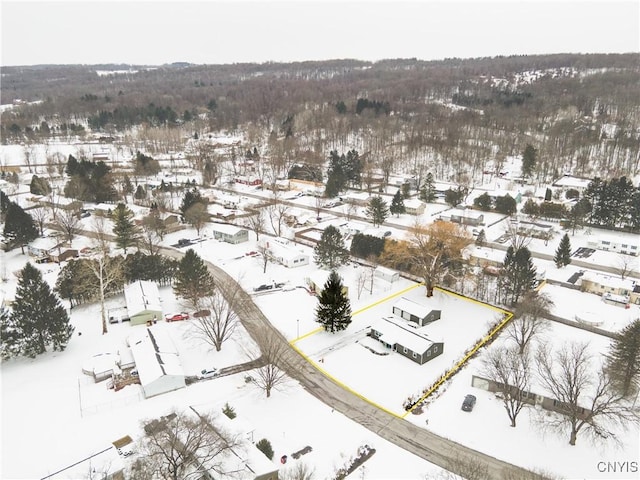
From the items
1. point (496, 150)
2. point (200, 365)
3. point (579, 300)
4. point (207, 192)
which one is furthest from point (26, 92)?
point (579, 300)

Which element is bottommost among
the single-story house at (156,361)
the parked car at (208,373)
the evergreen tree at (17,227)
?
the parked car at (208,373)

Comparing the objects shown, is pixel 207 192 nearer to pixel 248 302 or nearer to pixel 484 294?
pixel 248 302

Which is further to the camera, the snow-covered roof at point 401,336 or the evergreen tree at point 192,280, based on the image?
the evergreen tree at point 192,280

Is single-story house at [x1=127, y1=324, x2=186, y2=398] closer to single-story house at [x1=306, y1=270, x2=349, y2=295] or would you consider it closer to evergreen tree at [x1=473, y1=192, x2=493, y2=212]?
single-story house at [x1=306, y1=270, x2=349, y2=295]

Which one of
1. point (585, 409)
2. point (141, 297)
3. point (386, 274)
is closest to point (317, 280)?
point (386, 274)

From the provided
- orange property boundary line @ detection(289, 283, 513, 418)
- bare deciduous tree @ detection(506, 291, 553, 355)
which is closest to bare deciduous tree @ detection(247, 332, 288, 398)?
orange property boundary line @ detection(289, 283, 513, 418)

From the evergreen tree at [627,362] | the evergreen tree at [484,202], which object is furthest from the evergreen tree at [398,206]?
the evergreen tree at [627,362]

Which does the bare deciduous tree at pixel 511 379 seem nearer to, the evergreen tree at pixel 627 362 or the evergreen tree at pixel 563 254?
the evergreen tree at pixel 627 362

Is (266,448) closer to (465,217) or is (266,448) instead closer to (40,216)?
(465,217)
